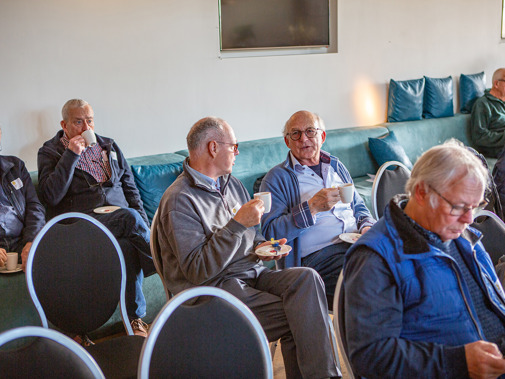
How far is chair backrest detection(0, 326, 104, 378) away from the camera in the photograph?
1.17 metres

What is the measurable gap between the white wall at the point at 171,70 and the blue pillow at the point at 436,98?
18 centimetres

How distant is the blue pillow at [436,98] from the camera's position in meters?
5.22

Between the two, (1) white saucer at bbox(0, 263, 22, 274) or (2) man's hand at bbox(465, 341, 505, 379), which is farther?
(1) white saucer at bbox(0, 263, 22, 274)

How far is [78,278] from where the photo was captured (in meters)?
1.96

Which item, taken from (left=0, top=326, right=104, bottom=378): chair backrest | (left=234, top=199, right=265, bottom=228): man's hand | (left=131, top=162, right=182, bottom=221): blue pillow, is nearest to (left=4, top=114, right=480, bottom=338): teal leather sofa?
(left=131, top=162, right=182, bottom=221): blue pillow

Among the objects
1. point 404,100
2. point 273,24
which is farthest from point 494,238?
point 404,100

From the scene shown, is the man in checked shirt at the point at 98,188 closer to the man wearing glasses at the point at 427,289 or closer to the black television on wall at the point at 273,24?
the black television on wall at the point at 273,24

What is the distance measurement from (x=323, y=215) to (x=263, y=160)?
4.78 feet

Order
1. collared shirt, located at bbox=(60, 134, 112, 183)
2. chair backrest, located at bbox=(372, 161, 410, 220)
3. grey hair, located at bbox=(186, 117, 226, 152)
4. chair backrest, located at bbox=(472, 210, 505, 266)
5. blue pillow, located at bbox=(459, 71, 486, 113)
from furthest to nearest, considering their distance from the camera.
A: 1. blue pillow, located at bbox=(459, 71, 486, 113)
2. collared shirt, located at bbox=(60, 134, 112, 183)
3. chair backrest, located at bbox=(372, 161, 410, 220)
4. grey hair, located at bbox=(186, 117, 226, 152)
5. chair backrest, located at bbox=(472, 210, 505, 266)

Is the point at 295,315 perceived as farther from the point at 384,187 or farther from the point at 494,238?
the point at 384,187

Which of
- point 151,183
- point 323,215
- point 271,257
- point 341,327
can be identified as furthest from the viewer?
point 151,183

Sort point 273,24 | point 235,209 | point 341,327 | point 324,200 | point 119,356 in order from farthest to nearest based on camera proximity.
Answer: point 273,24 < point 324,200 < point 235,209 < point 119,356 < point 341,327

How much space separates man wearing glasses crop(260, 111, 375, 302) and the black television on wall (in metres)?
1.61

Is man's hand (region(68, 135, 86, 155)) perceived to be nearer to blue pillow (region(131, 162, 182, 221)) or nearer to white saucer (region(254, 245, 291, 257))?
blue pillow (region(131, 162, 182, 221))
